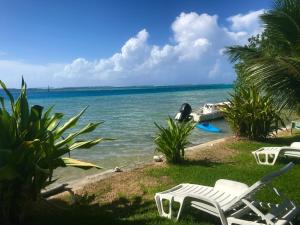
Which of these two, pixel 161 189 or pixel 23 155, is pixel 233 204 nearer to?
pixel 161 189

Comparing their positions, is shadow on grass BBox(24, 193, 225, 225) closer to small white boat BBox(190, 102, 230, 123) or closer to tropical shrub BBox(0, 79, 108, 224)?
tropical shrub BBox(0, 79, 108, 224)

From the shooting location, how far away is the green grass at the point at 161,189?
205 inches

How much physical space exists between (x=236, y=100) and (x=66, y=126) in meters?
8.37

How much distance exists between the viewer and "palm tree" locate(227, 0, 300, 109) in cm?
829

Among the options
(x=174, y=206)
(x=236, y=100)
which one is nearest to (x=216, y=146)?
(x=236, y=100)

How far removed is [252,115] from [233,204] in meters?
8.18

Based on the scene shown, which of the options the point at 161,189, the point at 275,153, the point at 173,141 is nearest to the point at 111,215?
the point at 161,189

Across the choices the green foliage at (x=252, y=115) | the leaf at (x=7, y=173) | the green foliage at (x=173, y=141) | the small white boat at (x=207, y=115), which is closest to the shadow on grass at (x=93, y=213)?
the leaf at (x=7, y=173)

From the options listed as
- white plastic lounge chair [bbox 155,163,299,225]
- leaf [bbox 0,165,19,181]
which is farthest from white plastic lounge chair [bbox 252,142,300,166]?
leaf [bbox 0,165,19,181]

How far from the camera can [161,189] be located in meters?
6.92

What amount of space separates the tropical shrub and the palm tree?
5037 mm

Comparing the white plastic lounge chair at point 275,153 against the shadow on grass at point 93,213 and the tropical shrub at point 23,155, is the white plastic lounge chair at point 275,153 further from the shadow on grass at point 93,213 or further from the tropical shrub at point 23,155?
the tropical shrub at point 23,155

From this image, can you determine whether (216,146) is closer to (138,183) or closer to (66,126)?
(138,183)

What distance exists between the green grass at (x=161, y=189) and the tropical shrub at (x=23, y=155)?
0.49 m
